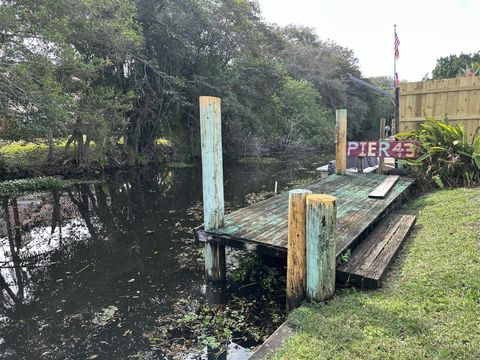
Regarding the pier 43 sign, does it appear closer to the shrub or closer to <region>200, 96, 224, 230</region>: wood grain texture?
the shrub

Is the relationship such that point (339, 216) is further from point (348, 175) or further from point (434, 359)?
point (348, 175)

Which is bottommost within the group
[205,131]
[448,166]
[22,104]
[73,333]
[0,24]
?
[73,333]

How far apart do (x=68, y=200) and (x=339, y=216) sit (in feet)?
24.9

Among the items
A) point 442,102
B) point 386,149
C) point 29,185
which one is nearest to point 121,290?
point 386,149

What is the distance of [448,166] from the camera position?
5.98 m

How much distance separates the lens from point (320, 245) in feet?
9.37

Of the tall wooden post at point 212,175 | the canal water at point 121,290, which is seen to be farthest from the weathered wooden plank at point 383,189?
the tall wooden post at point 212,175

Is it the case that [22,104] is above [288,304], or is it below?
above

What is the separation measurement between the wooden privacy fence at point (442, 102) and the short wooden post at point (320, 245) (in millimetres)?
5640

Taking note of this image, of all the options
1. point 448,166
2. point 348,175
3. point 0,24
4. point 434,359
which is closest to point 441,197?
point 448,166

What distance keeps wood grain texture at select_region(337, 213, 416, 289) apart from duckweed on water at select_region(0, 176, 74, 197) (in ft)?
32.1

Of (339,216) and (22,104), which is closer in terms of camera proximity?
(339,216)

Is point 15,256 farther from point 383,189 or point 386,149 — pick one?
point 386,149

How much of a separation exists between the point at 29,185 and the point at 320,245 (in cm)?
1030
